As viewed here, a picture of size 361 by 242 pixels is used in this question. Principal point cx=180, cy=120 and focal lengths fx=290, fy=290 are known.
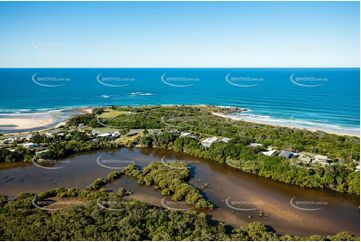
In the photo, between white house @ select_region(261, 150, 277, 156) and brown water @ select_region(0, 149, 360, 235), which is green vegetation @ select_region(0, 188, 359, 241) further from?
white house @ select_region(261, 150, 277, 156)

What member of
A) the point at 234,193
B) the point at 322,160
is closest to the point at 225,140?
the point at 322,160

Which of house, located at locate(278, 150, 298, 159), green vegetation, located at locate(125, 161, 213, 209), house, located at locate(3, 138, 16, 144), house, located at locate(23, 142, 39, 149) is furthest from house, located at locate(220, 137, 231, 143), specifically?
house, located at locate(3, 138, 16, 144)

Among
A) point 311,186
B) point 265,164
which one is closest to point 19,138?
point 265,164

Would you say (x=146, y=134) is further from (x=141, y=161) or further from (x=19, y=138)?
(x=19, y=138)

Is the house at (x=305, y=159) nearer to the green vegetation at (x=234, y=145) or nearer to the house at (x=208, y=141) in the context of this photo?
the green vegetation at (x=234, y=145)

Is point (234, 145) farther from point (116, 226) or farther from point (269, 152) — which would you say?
point (116, 226)

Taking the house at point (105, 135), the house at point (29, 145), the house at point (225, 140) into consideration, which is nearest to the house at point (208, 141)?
the house at point (225, 140)
